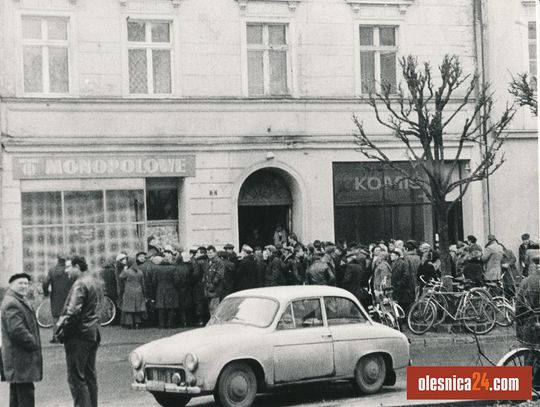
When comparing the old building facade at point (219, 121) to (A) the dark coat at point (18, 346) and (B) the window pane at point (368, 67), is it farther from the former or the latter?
(A) the dark coat at point (18, 346)

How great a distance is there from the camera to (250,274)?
Answer: 21.9m

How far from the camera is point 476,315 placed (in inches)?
788

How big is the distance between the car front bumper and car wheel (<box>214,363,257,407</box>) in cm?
34

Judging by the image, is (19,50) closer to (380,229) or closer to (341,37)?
(341,37)

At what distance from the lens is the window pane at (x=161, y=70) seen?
2656cm

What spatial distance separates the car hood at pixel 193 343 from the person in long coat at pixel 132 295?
344 inches

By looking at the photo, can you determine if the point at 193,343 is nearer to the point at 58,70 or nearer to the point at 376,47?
the point at 58,70

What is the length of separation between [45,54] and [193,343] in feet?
47.8

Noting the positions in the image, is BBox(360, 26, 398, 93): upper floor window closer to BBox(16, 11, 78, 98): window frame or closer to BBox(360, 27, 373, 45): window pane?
BBox(360, 27, 373, 45): window pane

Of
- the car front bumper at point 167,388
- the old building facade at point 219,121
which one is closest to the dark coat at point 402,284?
the old building facade at point 219,121

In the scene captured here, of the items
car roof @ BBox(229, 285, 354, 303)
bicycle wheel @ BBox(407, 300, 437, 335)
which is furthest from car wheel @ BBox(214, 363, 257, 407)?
bicycle wheel @ BBox(407, 300, 437, 335)

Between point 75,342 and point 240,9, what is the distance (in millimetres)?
16537

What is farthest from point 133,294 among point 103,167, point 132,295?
point 103,167

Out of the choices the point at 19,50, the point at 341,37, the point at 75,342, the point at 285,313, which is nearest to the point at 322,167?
the point at 341,37
